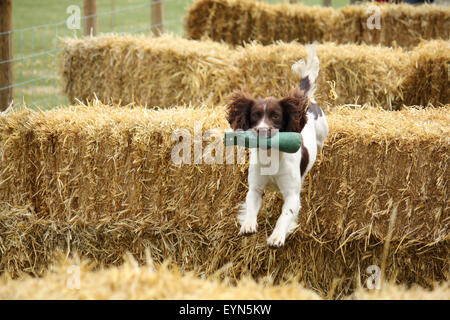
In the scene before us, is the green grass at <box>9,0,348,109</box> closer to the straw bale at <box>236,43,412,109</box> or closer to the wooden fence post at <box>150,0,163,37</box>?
the wooden fence post at <box>150,0,163,37</box>

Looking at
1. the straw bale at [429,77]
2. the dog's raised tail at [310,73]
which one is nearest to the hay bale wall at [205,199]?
the dog's raised tail at [310,73]

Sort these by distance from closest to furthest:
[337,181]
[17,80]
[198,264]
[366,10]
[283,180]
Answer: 1. [283,180]
2. [337,181]
3. [198,264]
4. [366,10]
5. [17,80]

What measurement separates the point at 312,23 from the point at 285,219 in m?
5.64

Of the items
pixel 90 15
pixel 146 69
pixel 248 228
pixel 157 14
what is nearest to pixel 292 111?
pixel 248 228

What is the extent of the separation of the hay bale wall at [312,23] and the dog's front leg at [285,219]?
5.28m

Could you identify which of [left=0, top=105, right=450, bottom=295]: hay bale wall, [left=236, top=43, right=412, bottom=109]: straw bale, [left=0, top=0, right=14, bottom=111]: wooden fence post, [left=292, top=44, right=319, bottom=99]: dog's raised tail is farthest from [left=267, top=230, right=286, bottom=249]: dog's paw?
[left=0, top=0, right=14, bottom=111]: wooden fence post

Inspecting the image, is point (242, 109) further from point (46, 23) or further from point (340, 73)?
point (46, 23)

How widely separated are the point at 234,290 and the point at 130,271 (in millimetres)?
484

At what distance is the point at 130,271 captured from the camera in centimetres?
288

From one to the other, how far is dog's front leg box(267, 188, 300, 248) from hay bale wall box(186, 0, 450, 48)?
208 inches

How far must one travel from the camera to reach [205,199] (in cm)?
451

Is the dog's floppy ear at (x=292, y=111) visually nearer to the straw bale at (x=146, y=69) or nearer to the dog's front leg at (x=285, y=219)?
the dog's front leg at (x=285, y=219)
